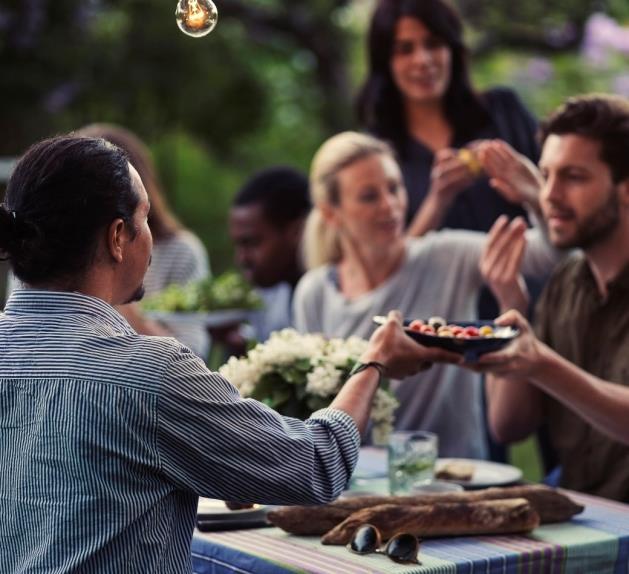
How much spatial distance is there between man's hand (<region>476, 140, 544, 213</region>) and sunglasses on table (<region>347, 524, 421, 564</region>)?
1667 millimetres

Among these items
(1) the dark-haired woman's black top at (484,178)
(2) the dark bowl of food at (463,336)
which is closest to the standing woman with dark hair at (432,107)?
(1) the dark-haired woman's black top at (484,178)

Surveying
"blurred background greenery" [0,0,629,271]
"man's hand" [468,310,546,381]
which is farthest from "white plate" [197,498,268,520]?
"blurred background greenery" [0,0,629,271]

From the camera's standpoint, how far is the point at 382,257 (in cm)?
436

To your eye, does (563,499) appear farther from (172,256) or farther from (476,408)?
(172,256)

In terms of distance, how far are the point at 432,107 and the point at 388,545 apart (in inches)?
99.5

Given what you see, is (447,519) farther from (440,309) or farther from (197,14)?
(440,309)

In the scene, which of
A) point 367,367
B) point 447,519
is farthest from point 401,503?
point 367,367

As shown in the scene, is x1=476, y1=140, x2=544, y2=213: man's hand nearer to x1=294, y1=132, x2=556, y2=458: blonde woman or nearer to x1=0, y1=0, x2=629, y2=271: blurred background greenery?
x1=294, y1=132, x2=556, y2=458: blonde woman

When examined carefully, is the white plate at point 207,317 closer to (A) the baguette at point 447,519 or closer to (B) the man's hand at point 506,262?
(B) the man's hand at point 506,262

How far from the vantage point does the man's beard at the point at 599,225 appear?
12.2ft

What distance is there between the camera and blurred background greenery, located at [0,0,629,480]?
7281mm

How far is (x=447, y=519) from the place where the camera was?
2.87 m

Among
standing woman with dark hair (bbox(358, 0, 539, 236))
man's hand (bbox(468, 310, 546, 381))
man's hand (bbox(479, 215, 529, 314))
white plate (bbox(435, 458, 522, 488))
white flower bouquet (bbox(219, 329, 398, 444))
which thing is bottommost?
white plate (bbox(435, 458, 522, 488))

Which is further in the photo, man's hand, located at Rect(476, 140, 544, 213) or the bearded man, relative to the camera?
man's hand, located at Rect(476, 140, 544, 213)
